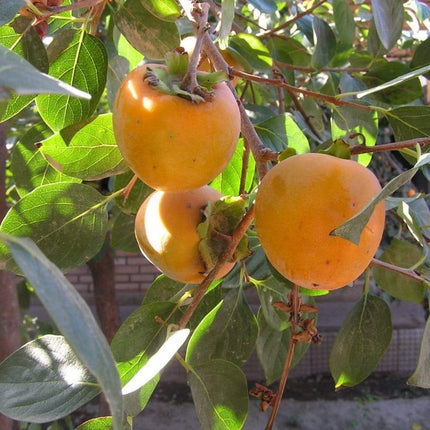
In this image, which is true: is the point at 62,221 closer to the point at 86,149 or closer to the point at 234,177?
the point at 86,149

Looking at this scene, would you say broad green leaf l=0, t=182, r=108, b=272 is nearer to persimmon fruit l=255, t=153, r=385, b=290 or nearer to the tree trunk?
persimmon fruit l=255, t=153, r=385, b=290

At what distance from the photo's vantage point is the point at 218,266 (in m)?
0.61

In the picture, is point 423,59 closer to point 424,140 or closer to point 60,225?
point 424,140

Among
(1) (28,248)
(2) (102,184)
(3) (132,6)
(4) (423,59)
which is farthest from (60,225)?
(2) (102,184)

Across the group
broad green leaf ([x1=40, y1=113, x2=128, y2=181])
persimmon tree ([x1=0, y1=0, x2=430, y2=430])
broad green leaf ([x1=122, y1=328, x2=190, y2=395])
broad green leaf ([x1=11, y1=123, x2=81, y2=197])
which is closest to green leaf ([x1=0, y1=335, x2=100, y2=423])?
persimmon tree ([x1=0, y1=0, x2=430, y2=430])

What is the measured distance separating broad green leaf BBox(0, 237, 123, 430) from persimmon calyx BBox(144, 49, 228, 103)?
0.23 m

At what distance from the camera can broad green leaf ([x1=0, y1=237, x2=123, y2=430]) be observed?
0.97 ft

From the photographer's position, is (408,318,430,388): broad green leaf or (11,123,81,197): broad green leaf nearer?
(408,318,430,388): broad green leaf

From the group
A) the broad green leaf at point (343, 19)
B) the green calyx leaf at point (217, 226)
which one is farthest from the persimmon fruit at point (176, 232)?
the broad green leaf at point (343, 19)

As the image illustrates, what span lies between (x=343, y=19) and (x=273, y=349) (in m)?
0.67

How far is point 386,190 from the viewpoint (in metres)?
0.44

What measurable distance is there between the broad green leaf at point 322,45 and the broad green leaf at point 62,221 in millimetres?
538

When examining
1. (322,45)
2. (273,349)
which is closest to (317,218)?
(273,349)

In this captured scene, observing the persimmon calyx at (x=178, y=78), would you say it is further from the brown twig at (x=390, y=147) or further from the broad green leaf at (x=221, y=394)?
the broad green leaf at (x=221, y=394)
